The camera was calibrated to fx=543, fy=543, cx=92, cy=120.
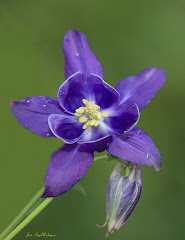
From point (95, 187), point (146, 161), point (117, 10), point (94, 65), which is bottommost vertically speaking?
point (95, 187)

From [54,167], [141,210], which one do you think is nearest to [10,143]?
[141,210]

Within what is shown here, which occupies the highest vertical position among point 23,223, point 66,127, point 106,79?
point 66,127

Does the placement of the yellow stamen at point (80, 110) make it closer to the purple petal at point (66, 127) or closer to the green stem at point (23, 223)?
the purple petal at point (66, 127)

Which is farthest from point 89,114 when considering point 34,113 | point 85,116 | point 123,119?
point 34,113

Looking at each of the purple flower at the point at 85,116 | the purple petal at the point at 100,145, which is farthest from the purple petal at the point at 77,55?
the purple petal at the point at 100,145

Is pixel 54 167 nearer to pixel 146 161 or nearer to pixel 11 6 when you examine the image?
pixel 146 161

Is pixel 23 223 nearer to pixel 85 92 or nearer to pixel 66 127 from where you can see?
pixel 66 127
